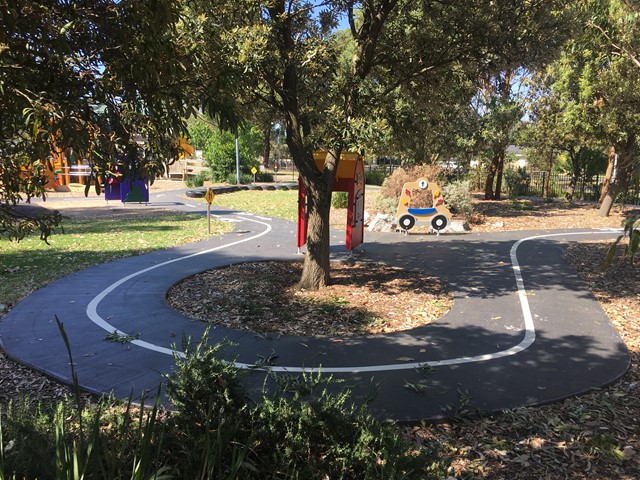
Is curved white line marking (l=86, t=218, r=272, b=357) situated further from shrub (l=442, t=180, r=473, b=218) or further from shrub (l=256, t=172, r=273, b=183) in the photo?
shrub (l=256, t=172, r=273, b=183)

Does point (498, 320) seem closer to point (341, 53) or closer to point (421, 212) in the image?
point (341, 53)

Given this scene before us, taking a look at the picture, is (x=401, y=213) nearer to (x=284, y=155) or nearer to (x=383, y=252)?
(x=383, y=252)

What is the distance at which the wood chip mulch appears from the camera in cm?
664

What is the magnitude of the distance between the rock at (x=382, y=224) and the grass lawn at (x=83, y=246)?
4787 millimetres

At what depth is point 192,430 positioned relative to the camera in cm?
279

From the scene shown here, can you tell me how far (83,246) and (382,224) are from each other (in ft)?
29.1

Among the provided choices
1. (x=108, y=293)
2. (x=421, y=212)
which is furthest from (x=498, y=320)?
(x=421, y=212)

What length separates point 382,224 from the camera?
15656 millimetres

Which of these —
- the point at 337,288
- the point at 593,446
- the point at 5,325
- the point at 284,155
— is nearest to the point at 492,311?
the point at 337,288

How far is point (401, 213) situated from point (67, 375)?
37.0 ft

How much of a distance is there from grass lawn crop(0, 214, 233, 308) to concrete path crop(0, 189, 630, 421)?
1.88 feet

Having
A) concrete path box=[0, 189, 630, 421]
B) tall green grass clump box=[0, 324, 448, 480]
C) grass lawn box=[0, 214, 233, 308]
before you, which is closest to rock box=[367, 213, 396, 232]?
grass lawn box=[0, 214, 233, 308]

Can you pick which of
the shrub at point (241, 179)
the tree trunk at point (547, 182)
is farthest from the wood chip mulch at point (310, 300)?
the shrub at point (241, 179)

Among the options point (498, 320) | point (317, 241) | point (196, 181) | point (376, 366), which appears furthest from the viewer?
point (196, 181)
